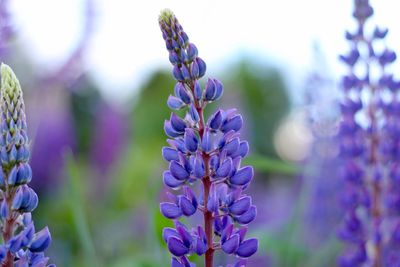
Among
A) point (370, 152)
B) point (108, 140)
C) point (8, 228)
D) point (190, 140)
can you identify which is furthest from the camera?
point (108, 140)

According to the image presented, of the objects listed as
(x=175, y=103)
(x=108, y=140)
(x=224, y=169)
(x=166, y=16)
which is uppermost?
(x=108, y=140)

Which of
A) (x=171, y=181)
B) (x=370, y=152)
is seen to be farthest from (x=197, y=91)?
(x=370, y=152)

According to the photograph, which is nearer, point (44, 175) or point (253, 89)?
point (44, 175)

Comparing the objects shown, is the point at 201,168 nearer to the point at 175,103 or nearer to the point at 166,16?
the point at 175,103

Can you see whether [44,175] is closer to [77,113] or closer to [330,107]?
[330,107]

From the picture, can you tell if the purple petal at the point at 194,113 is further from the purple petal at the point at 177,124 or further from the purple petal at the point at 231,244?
the purple petal at the point at 231,244

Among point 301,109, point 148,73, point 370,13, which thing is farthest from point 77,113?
point 370,13

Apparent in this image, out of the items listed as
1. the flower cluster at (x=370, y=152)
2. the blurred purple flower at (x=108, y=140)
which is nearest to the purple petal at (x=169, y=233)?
the flower cluster at (x=370, y=152)
